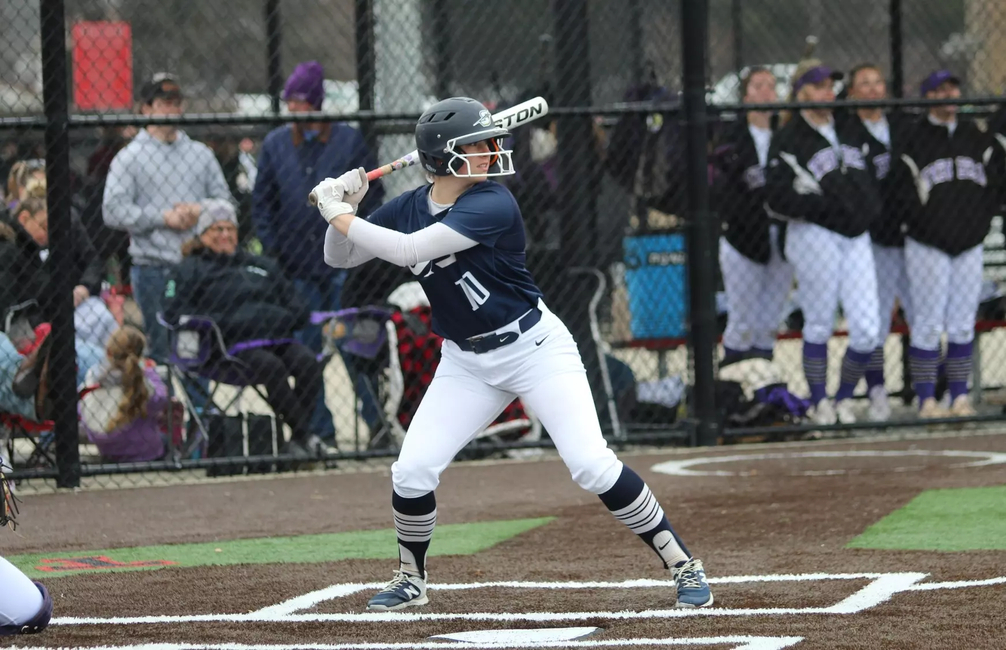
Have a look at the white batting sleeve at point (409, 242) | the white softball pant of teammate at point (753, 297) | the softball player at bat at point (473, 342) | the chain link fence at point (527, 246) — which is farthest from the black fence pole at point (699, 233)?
the white batting sleeve at point (409, 242)

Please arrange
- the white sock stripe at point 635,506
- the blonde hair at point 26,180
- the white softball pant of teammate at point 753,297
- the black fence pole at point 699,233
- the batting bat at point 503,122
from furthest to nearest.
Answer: the white softball pant of teammate at point 753,297
the black fence pole at point 699,233
the blonde hair at point 26,180
the batting bat at point 503,122
the white sock stripe at point 635,506

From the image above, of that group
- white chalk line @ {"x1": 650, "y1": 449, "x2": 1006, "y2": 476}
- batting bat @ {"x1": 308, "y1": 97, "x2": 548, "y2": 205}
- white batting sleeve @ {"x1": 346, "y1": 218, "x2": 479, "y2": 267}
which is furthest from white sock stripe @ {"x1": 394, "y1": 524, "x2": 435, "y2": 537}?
white chalk line @ {"x1": 650, "y1": 449, "x2": 1006, "y2": 476}

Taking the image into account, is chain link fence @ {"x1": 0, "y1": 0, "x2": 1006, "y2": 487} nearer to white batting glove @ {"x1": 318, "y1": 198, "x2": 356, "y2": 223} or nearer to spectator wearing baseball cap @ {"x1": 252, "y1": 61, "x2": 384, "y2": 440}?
spectator wearing baseball cap @ {"x1": 252, "y1": 61, "x2": 384, "y2": 440}

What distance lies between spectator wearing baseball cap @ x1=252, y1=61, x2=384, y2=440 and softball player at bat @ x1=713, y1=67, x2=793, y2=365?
7.52 ft

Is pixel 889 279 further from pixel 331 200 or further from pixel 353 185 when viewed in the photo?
pixel 331 200

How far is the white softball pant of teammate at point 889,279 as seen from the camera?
996cm

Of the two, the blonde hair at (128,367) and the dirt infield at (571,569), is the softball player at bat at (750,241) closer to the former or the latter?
the dirt infield at (571,569)

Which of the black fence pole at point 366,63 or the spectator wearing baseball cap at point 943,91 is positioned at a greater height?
the black fence pole at point 366,63

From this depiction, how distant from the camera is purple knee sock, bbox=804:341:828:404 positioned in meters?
9.38

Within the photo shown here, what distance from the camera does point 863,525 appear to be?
6.27 m

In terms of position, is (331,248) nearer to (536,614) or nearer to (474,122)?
(474,122)

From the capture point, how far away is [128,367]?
8102mm

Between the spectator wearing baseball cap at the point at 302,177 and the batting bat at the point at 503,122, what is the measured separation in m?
3.43

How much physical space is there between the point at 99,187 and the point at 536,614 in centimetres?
522
